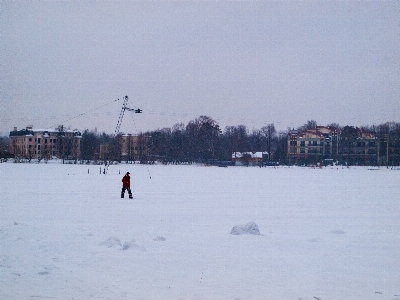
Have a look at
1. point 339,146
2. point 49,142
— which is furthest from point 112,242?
point 49,142

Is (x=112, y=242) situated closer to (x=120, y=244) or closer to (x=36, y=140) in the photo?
(x=120, y=244)

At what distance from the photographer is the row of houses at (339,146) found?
434 feet

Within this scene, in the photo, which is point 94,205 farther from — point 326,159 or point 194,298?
point 326,159

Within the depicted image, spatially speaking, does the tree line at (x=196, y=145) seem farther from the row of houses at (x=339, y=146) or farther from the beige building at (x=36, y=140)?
the beige building at (x=36, y=140)

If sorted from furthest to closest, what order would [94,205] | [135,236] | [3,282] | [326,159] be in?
1. [326,159]
2. [94,205]
3. [135,236]
4. [3,282]

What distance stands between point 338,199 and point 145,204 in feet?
35.4

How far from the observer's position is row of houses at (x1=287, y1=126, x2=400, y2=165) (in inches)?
5212

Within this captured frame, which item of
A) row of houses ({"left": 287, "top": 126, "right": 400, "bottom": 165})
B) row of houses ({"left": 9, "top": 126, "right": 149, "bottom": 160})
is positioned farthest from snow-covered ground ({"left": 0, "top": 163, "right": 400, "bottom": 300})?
row of houses ({"left": 9, "top": 126, "right": 149, "bottom": 160})

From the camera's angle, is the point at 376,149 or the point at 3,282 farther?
the point at 376,149

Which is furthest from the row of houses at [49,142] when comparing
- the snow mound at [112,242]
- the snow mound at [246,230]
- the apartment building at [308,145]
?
the snow mound at [112,242]

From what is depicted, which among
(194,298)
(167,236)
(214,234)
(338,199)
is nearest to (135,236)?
(167,236)

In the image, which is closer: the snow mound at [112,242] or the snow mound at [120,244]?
the snow mound at [120,244]

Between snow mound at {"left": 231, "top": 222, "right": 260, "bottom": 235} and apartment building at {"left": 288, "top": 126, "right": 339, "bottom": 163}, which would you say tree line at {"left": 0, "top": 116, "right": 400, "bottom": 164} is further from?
snow mound at {"left": 231, "top": 222, "right": 260, "bottom": 235}

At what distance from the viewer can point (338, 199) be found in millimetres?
26672
